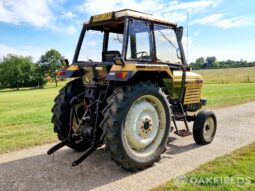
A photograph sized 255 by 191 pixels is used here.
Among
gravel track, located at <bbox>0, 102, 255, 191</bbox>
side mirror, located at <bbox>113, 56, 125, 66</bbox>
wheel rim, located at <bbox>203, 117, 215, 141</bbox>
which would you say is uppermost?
side mirror, located at <bbox>113, 56, 125, 66</bbox>

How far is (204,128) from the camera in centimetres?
637

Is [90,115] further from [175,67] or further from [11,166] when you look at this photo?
[175,67]

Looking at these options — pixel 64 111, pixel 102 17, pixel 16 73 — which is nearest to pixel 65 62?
pixel 64 111

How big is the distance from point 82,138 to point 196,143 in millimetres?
2597

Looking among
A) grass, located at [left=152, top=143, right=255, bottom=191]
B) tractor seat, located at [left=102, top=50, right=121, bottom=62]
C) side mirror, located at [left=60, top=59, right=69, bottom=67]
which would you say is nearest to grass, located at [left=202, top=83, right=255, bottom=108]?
grass, located at [left=152, top=143, right=255, bottom=191]

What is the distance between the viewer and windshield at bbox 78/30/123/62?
19.5 ft

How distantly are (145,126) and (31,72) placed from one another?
72436mm

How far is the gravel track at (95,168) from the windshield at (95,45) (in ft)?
6.38

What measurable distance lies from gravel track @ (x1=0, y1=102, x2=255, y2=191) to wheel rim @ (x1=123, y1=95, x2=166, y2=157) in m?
0.38

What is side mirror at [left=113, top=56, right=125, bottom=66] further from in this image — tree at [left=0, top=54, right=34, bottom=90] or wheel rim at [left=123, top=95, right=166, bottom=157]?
tree at [left=0, top=54, right=34, bottom=90]

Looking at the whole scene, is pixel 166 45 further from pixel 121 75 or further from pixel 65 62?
pixel 65 62

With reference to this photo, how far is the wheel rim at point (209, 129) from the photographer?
648cm

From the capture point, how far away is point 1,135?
308 inches

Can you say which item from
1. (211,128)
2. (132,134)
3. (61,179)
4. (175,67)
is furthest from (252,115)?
(61,179)
